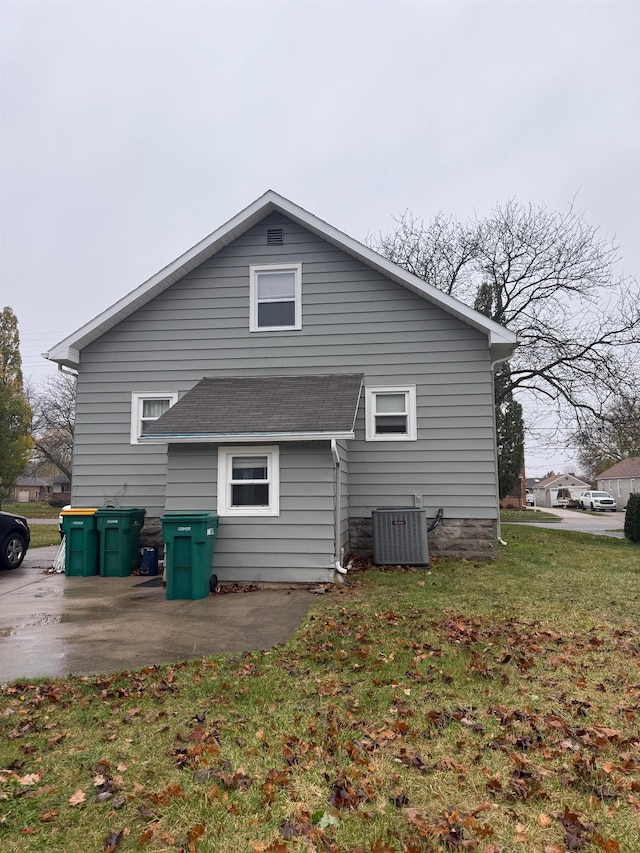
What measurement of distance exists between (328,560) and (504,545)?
6361 mm

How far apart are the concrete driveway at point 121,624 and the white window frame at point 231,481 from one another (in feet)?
4.26

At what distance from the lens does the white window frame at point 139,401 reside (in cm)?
1184

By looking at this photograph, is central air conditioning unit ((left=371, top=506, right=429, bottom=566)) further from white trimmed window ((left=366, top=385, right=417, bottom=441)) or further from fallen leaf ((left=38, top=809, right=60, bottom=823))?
fallen leaf ((left=38, top=809, right=60, bottom=823))

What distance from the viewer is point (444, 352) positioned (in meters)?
11.3

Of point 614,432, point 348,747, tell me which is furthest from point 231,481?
point 614,432

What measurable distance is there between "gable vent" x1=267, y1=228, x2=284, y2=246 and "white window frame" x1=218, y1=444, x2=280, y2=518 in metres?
4.84

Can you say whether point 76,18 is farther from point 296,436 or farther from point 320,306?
point 296,436

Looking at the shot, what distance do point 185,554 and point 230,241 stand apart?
6.81 meters

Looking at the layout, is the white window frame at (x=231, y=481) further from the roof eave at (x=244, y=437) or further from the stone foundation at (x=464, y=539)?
the stone foundation at (x=464, y=539)

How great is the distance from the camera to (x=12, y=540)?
1109 cm

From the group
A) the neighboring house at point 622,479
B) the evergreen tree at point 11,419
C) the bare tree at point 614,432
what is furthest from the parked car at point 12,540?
the neighboring house at point 622,479

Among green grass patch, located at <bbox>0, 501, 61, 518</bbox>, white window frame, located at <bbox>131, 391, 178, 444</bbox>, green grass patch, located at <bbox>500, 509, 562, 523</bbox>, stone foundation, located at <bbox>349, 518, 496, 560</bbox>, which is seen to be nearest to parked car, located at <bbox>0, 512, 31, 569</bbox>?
white window frame, located at <bbox>131, 391, 178, 444</bbox>

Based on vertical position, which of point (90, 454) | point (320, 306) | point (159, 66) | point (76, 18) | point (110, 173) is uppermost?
point (110, 173)

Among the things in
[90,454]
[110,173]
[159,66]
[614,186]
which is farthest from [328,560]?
[110,173]
